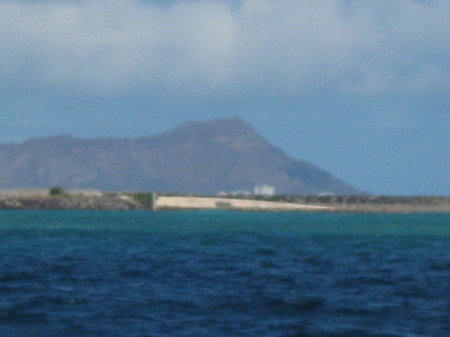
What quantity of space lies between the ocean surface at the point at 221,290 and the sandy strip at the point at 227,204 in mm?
82547

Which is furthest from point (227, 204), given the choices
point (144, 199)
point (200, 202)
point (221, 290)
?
point (221, 290)

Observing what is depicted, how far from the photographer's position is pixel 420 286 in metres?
27.0

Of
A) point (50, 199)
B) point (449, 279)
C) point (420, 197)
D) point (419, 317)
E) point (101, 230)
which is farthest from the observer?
point (420, 197)

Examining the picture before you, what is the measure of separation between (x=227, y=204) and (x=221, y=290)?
107827 mm

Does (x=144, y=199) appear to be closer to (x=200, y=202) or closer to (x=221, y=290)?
(x=200, y=202)

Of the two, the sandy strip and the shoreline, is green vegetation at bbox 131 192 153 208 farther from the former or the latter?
the sandy strip

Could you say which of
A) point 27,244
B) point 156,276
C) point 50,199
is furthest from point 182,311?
point 50,199

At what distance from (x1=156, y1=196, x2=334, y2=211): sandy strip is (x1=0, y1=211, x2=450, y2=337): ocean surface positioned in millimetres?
82547

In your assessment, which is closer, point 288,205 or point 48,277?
point 48,277

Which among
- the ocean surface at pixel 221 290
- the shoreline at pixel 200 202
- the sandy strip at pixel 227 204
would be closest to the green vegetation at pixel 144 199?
the shoreline at pixel 200 202

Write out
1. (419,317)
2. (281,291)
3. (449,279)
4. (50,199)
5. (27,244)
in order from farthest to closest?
1. (50,199)
2. (27,244)
3. (449,279)
4. (281,291)
5. (419,317)

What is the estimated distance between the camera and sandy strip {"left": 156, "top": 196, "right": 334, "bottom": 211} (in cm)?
12612

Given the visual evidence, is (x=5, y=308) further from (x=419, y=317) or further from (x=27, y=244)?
(x=27, y=244)

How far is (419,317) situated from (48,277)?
1126cm
